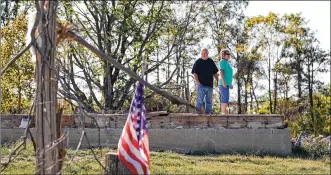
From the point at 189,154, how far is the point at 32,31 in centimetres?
586

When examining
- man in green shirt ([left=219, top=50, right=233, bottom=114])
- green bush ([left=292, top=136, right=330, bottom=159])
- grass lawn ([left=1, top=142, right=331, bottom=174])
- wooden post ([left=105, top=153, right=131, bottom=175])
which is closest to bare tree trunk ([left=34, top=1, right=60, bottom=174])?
wooden post ([left=105, top=153, right=131, bottom=175])

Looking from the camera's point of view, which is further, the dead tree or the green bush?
the green bush

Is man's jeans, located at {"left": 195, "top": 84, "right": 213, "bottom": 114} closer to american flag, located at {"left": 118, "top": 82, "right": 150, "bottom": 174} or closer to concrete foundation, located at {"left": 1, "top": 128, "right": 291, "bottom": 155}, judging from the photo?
concrete foundation, located at {"left": 1, "top": 128, "right": 291, "bottom": 155}

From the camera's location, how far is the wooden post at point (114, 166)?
7.20 m

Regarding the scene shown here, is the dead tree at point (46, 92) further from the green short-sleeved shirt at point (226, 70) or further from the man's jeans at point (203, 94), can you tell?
the green short-sleeved shirt at point (226, 70)

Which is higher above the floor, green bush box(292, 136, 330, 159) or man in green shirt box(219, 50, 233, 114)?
man in green shirt box(219, 50, 233, 114)

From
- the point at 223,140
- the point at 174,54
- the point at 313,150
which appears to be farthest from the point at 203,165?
the point at 174,54

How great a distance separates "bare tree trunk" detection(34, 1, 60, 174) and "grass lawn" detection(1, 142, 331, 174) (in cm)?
172

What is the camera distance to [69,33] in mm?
7016

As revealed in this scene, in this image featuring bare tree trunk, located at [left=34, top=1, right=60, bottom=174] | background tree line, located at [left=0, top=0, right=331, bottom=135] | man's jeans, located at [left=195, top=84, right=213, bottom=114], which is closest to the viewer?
bare tree trunk, located at [left=34, top=1, right=60, bottom=174]

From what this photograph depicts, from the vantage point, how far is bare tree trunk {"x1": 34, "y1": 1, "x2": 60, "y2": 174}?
21.8ft

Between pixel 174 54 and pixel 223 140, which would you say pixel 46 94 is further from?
pixel 174 54

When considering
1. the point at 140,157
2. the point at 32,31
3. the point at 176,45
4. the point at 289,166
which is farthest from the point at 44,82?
the point at 176,45

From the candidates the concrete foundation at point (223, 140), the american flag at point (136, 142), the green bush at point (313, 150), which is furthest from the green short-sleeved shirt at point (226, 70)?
the american flag at point (136, 142)
